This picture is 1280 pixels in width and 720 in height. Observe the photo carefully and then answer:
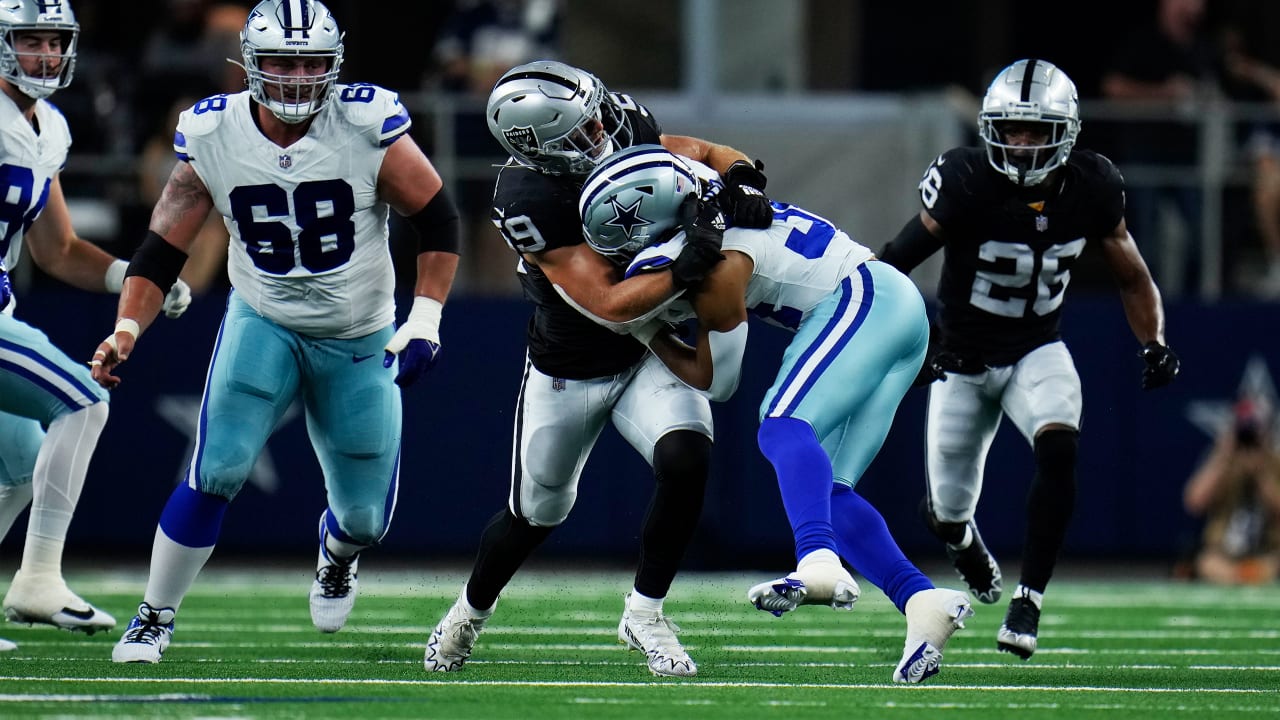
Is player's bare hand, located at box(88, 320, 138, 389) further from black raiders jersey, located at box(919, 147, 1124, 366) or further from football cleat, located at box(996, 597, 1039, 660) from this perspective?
football cleat, located at box(996, 597, 1039, 660)

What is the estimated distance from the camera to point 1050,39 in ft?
46.2

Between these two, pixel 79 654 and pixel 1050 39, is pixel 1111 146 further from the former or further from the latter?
pixel 79 654

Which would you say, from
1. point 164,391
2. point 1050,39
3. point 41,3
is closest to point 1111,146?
point 1050,39

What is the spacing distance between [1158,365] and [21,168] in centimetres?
368

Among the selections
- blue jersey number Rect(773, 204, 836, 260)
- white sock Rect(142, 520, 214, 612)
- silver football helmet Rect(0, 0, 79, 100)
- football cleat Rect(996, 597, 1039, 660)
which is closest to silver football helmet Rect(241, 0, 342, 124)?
silver football helmet Rect(0, 0, 79, 100)

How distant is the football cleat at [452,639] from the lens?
18.6 ft

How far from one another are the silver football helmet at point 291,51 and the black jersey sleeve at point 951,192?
1.92 metres

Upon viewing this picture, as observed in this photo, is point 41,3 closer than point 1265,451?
Yes

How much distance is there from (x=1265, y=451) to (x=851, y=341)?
5.28 m

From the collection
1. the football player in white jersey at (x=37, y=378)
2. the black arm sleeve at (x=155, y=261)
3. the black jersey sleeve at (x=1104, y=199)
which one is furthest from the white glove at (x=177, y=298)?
the black jersey sleeve at (x=1104, y=199)

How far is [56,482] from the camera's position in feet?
20.7

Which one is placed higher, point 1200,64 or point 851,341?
point 851,341

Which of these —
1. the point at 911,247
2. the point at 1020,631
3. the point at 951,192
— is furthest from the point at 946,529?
the point at 951,192

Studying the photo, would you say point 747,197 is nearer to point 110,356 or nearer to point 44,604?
point 110,356
